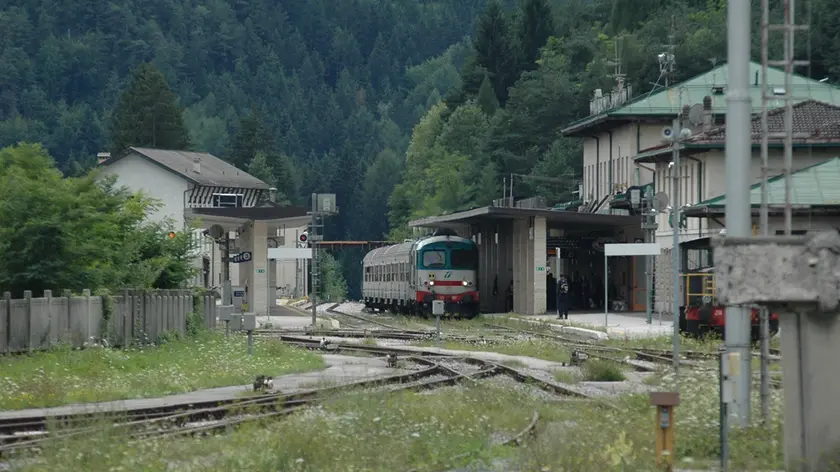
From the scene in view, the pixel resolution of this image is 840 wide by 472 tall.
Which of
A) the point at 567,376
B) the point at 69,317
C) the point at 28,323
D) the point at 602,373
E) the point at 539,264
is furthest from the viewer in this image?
the point at 539,264

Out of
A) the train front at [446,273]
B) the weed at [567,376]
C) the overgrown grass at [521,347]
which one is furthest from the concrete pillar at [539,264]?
the weed at [567,376]

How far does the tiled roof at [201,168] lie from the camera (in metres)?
99.9

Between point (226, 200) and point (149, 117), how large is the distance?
5421 centimetres

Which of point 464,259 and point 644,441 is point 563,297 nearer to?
point 464,259

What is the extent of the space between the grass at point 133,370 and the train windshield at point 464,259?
905 inches

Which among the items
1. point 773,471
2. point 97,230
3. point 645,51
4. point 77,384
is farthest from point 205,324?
point 645,51

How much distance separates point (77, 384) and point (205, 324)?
18.4 metres

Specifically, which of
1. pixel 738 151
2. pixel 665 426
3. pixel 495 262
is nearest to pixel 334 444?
pixel 665 426

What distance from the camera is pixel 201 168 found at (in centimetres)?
10738

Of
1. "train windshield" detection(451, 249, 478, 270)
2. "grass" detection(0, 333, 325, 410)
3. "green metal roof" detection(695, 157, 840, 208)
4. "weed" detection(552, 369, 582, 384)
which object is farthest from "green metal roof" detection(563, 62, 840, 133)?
"weed" detection(552, 369, 582, 384)

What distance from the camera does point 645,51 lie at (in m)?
112

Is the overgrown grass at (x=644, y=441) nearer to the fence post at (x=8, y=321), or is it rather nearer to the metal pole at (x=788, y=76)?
the metal pole at (x=788, y=76)

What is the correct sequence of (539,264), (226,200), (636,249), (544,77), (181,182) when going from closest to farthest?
(636,249)
(539,264)
(181,182)
(226,200)
(544,77)

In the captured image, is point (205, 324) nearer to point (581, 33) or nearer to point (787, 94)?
point (787, 94)
